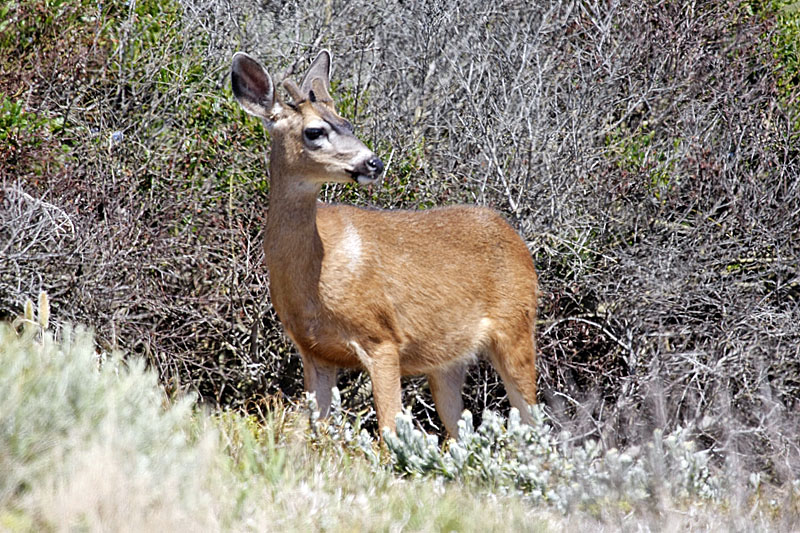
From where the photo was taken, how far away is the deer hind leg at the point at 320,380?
6578 millimetres

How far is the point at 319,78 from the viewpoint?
6.97 meters

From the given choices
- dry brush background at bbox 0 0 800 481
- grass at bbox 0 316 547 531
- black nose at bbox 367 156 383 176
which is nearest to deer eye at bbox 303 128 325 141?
Result: black nose at bbox 367 156 383 176

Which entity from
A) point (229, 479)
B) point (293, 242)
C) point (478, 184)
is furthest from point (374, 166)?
point (478, 184)

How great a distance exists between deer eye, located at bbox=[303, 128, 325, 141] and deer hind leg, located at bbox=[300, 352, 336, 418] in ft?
4.23

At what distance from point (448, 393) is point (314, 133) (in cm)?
215

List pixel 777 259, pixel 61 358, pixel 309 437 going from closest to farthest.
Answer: pixel 61 358, pixel 309 437, pixel 777 259

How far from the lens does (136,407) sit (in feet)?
15.4

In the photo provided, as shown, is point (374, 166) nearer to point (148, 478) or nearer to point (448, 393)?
point (448, 393)

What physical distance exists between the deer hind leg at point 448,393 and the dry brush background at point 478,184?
0.82 m

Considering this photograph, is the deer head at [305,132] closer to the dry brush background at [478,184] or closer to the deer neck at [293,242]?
the deer neck at [293,242]

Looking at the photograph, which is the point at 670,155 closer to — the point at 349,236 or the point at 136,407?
the point at 349,236

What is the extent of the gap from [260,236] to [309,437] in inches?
111

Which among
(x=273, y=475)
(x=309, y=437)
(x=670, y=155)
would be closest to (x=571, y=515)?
(x=273, y=475)

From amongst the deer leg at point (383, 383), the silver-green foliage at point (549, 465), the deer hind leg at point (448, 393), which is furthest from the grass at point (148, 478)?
the deer hind leg at point (448, 393)
